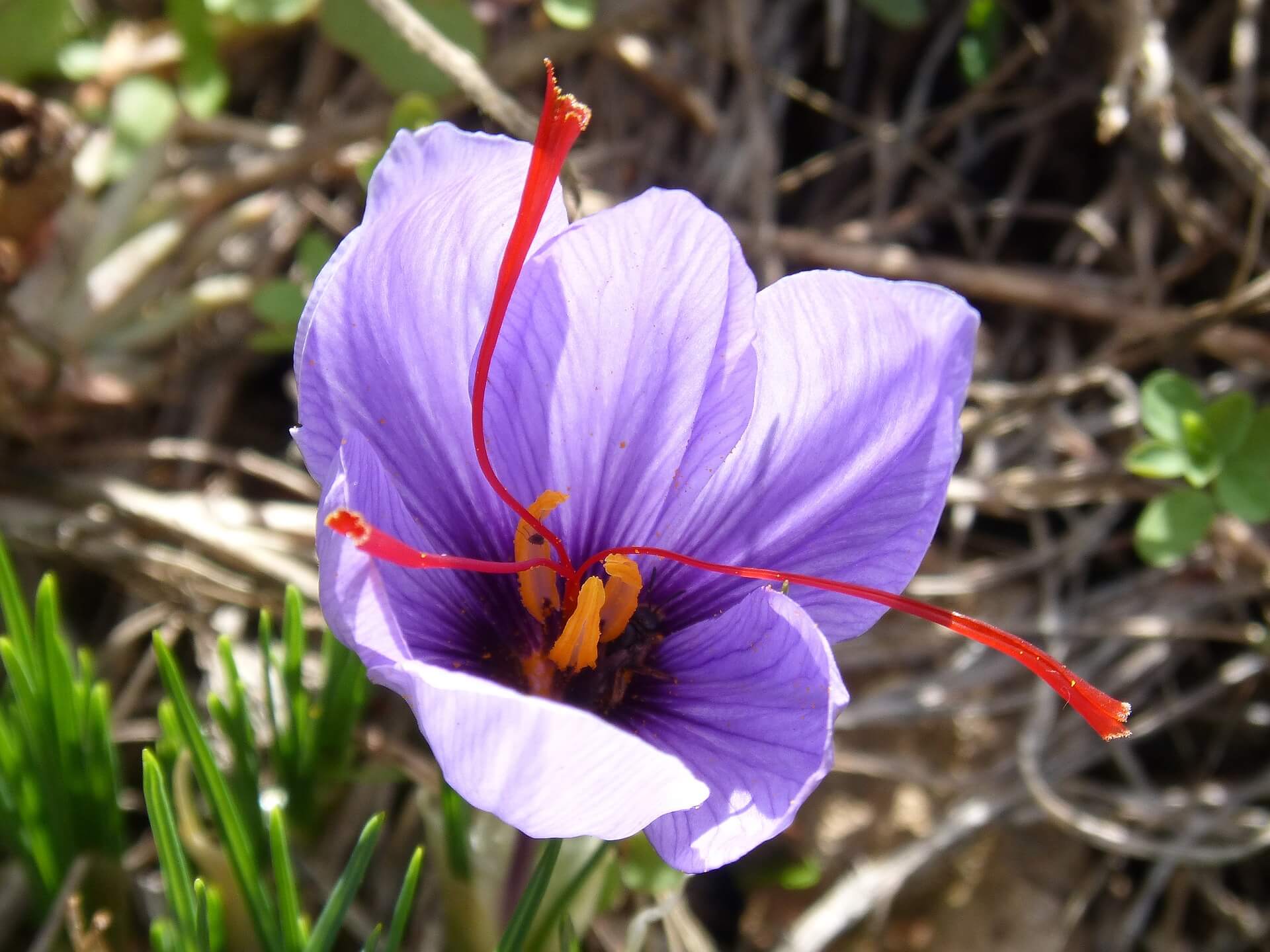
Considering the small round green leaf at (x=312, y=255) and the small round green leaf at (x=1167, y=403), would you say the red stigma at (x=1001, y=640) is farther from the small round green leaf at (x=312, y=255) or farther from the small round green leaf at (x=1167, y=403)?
the small round green leaf at (x=312, y=255)

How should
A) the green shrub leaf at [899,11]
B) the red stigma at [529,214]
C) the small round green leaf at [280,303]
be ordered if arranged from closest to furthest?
the red stigma at [529,214], the small round green leaf at [280,303], the green shrub leaf at [899,11]

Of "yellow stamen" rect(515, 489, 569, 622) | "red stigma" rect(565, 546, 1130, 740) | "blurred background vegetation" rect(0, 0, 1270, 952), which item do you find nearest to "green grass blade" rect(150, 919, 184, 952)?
"blurred background vegetation" rect(0, 0, 1270, 952)

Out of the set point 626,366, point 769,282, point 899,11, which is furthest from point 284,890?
point 899,11

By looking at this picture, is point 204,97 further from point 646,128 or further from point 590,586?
point 590,586

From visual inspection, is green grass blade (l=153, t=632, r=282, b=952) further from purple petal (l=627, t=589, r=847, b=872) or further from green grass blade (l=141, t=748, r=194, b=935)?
purple petal (l=627, t=589, r=847, b=872)

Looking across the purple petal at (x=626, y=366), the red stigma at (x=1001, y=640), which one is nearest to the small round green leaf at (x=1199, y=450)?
the red stigma at (x=1001, y=640)

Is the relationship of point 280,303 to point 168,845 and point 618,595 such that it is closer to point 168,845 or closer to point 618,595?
point 618,595
